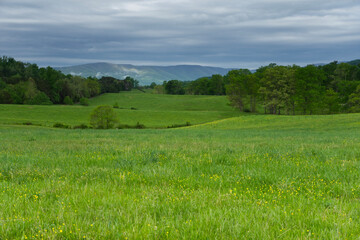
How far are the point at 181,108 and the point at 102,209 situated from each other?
11912 cm

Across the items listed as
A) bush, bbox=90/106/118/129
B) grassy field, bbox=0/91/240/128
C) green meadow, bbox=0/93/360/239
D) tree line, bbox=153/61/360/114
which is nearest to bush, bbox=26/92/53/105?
grassy field, bbox=0/91/240/128

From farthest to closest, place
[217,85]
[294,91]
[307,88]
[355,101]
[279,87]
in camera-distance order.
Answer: [217,85] → [279,87] → [294,91] → [307,88] → [355,101]

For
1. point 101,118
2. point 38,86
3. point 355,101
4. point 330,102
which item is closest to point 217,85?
point 330,102

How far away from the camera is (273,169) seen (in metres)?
7.32

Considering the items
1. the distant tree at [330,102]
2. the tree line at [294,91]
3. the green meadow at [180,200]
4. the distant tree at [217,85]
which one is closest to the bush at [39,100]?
the tree line at [294,91]

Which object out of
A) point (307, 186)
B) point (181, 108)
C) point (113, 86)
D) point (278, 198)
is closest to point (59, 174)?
point (278, 198)

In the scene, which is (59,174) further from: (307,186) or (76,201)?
(307,186)

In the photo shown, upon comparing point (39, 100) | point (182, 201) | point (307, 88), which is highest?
point (307, 88)

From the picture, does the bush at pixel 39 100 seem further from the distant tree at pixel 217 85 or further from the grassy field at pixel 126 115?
the distant tree at pixel 217 85

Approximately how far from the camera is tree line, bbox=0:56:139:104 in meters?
122

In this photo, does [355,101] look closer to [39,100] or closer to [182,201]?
[182,201]

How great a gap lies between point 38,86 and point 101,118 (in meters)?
85.4

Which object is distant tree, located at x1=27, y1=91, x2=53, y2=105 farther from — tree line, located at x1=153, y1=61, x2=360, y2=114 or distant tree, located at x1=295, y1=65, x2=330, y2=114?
distant tree, located at x1=295, y1=65, x2=330, y2=114

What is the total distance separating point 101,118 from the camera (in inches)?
2714
